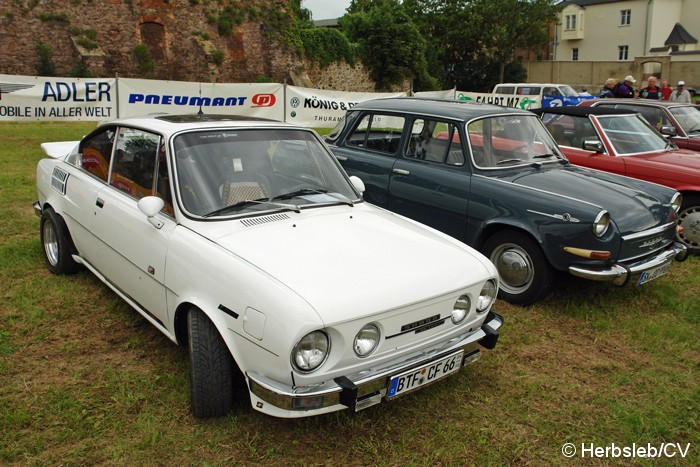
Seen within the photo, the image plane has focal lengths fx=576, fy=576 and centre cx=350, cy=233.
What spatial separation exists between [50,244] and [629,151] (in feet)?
22.0

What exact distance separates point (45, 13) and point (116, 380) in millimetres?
26340

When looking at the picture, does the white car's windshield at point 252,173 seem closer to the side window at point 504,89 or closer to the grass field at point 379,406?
the grass field at point 379,406

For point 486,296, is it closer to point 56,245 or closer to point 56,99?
point 56,245

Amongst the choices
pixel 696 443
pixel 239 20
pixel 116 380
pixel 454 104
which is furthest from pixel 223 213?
pixel 239 20

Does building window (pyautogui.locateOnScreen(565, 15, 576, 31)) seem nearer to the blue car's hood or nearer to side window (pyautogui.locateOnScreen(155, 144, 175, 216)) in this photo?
the blue car's hood

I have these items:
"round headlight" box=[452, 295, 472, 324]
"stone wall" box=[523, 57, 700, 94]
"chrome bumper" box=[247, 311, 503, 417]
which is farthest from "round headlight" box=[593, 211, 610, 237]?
"stone wall" box=[523, 57, 700, 94]

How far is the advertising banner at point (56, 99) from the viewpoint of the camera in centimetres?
1230

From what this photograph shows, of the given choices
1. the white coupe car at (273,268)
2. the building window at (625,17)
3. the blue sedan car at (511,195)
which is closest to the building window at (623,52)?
the building window at (625,17)

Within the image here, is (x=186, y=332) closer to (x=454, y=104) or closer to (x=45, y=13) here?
(x=454, y=104)

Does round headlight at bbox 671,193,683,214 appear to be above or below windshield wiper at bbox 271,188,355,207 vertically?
below

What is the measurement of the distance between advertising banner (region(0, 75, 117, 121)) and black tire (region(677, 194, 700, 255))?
37.3 feet

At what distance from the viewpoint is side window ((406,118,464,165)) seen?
571 centimetres

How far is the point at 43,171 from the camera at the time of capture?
542 cm

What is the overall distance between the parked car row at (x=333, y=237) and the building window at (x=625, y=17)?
2211 inches
